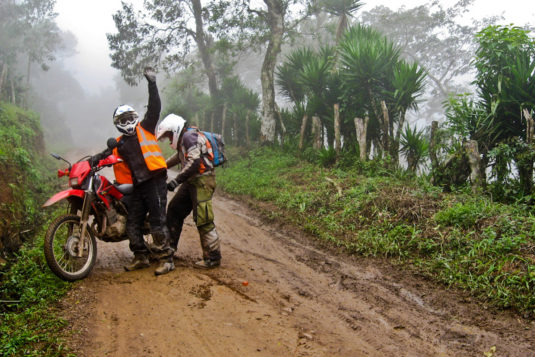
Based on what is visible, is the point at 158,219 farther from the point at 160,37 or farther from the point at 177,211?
the point at 160,37

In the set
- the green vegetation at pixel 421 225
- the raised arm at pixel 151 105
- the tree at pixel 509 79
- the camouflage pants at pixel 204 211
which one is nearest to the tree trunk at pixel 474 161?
the green vegetation at pixel 421 225

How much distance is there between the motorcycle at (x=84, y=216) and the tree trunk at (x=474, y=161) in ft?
17.3

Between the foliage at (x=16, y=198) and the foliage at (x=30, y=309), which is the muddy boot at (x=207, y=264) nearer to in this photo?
the foliage at (x=30, y=309)

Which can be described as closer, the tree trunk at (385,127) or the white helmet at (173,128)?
the white helmet at (173,128)

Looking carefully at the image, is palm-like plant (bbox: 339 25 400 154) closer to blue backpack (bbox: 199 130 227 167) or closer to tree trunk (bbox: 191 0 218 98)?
blue backpack (bbox: 199 130 227 167)

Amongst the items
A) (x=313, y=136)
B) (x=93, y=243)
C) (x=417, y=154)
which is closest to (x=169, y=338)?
(x=93, y=243)

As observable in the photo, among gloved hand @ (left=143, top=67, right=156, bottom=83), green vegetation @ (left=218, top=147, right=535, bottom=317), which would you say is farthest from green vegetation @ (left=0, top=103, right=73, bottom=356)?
green vegetation @ (left=218, top=147, right=535, bottom=317)

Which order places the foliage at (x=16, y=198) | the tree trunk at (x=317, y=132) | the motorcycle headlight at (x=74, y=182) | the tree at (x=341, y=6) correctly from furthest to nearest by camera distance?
the tree at (x=341, y=6) → the tree trunk at (x=317, y=132) → the foliage at (x=16, y=198) → the motorcycle headlight at (x=74, y=182)

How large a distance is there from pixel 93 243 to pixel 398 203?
13.6 ft

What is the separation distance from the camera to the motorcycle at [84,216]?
3.64 m

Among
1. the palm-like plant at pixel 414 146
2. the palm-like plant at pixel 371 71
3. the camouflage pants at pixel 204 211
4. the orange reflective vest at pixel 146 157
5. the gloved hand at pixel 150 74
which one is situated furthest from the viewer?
the palm-like plant at pixel 371 71

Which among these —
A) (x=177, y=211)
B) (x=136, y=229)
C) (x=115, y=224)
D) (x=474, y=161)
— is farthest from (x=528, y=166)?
(x=115, y=224)

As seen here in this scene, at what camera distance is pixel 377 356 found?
2578mm

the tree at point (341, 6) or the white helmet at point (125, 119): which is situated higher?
the tree at point (341, 6)
